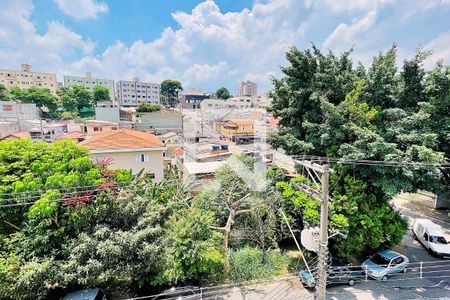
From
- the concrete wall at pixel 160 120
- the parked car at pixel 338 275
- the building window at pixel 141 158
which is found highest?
the concrete wall at pixel 160 120

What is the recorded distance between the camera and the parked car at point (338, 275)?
1077cm

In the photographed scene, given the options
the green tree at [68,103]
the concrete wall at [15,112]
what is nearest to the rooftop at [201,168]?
the concrete wall at [15,112]

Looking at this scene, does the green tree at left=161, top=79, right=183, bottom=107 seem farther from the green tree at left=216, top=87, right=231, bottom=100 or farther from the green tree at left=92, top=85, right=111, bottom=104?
the green tree at left=92, top=85, right=111, bottom=104

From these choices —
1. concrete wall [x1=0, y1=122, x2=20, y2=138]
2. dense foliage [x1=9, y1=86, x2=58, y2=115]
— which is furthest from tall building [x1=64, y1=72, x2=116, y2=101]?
concrete wall [x1=0, y1=122, x2=20, y2=138]

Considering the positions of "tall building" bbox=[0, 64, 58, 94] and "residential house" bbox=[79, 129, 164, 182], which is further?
"tall building" bbox=[0, 64, 58, 94]

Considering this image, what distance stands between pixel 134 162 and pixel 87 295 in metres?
11.8

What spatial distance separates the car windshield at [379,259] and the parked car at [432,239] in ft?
12.6

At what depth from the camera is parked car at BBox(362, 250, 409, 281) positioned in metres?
11.2

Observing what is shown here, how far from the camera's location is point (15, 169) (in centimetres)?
1041

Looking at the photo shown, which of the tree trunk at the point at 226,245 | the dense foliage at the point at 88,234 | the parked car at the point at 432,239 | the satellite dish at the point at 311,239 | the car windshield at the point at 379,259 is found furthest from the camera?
the parked car at the point at 432,239

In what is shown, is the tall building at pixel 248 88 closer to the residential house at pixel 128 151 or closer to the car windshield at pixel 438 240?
the residential house at pixel 128 151

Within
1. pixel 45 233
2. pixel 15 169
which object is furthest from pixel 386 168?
pixel 15 169

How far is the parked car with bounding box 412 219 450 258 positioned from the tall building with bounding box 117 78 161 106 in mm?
90319

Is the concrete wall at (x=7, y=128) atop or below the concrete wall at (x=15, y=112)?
below
